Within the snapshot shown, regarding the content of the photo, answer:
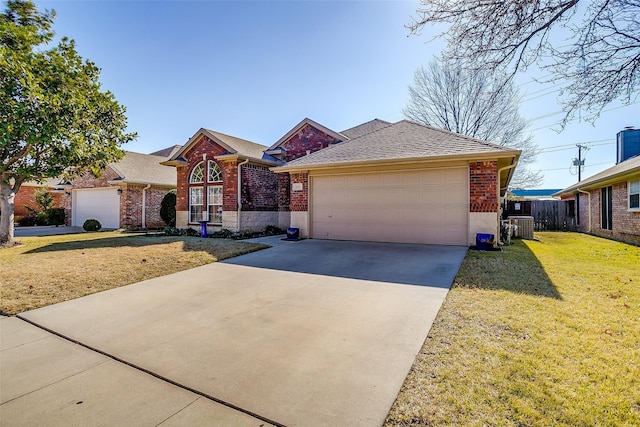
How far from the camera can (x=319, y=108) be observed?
16.5 m

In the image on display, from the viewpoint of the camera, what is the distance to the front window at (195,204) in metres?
14.5

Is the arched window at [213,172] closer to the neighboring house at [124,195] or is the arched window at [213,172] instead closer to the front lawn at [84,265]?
the front lawn at [84,265]

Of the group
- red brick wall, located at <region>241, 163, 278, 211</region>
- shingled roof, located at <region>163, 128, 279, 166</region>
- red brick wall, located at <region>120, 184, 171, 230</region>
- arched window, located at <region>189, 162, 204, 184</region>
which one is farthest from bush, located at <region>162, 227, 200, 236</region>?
red brick wall, located at <region>120, 184, 171, 230</region>

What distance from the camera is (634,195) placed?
1118cm

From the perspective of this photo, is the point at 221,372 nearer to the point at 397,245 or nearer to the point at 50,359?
the point at 50,359

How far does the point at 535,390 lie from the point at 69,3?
1263cm

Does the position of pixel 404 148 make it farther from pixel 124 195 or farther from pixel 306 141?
pixel 124 195

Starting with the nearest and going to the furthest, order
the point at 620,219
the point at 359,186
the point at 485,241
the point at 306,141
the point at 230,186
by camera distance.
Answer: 1. the point at 485,241
2. the point at 359,186
3. the point at 620,219
4. the point at 230,186
5. the point at 306,141

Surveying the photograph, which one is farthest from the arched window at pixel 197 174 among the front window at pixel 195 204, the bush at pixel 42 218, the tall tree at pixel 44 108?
the bush at pixel 42 218

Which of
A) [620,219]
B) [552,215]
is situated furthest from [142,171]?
[552,215]

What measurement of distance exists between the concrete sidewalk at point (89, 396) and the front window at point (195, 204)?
1145cm

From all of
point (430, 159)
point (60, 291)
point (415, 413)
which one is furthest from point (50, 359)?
point (430, 159)

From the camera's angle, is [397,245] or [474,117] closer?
[397,245]

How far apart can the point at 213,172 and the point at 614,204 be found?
57.7 feet
